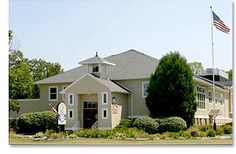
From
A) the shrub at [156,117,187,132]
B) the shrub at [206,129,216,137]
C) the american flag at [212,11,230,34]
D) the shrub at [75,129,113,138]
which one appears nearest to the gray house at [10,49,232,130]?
the shrub at [156,117,187,132]

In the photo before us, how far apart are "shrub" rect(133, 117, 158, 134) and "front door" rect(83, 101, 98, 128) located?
1.68m

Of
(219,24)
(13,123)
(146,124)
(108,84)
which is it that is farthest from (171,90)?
(13,123)

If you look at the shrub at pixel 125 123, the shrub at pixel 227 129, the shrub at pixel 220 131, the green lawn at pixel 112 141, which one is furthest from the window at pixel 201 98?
the green lawn at pixel 112 141

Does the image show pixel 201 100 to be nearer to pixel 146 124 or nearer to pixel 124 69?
pixel 146 124

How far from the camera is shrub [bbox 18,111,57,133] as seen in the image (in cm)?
1523

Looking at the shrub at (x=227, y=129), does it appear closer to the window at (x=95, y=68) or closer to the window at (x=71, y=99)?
the window at (x=95, y=68)

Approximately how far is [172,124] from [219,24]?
11.5 ft

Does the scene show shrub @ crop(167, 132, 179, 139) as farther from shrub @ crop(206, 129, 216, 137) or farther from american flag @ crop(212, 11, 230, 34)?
american flag @ crop(212, 11, 230, 34)

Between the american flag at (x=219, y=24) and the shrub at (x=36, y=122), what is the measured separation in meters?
5.15

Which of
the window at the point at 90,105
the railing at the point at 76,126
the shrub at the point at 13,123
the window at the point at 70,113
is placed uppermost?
the window at the point at 90,105

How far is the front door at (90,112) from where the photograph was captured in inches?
674

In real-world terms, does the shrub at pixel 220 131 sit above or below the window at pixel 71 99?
below
